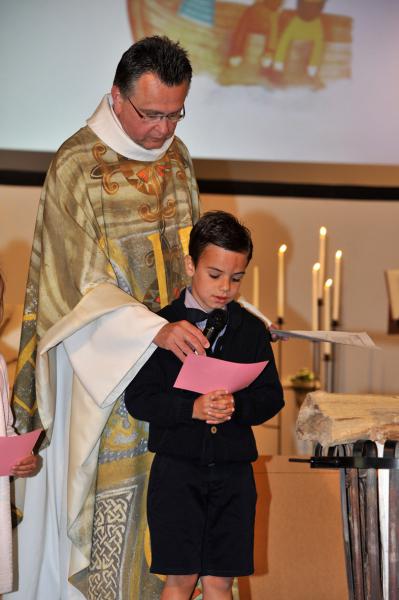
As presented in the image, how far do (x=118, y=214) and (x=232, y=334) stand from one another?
0.56 meters

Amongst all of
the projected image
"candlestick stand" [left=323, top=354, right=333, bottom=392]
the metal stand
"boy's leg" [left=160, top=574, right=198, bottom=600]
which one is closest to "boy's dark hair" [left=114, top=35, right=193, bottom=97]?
the metal stand

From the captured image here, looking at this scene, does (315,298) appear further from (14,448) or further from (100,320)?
(14,448)

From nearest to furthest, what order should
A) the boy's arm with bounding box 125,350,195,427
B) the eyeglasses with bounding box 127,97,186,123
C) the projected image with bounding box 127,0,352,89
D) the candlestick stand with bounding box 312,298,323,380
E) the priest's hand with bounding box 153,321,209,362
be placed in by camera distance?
the priest's hand with bounding box 153,321,209,362 → the boy's arm with bounding box 125,350,195,427 → the eyeglasses with bounding box 127,97,186,123 → the projected image with bounding box 127,0,352,89 → the candlestick stand with bounding box 312,298,323,380

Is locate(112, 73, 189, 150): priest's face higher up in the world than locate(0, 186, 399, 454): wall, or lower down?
higher up

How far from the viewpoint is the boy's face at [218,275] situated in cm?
288

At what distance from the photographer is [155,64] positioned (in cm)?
303

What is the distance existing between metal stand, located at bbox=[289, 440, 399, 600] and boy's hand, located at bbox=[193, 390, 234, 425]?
0.21m

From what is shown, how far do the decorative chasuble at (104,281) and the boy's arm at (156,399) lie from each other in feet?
0.97

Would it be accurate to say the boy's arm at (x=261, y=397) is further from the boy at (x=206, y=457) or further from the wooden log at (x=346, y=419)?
the wooden log at (x=346, y=419)

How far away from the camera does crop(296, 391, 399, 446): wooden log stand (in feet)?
8.65

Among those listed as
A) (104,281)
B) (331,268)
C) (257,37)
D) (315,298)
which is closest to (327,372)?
(315,298)

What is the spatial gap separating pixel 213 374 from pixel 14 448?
593 millimetres

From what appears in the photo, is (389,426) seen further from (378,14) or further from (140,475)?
(378,14)

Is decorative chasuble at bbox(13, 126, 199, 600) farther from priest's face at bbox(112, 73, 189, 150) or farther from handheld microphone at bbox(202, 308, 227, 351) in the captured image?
handheld microphone at bbox(202, 308, 227, 351)
